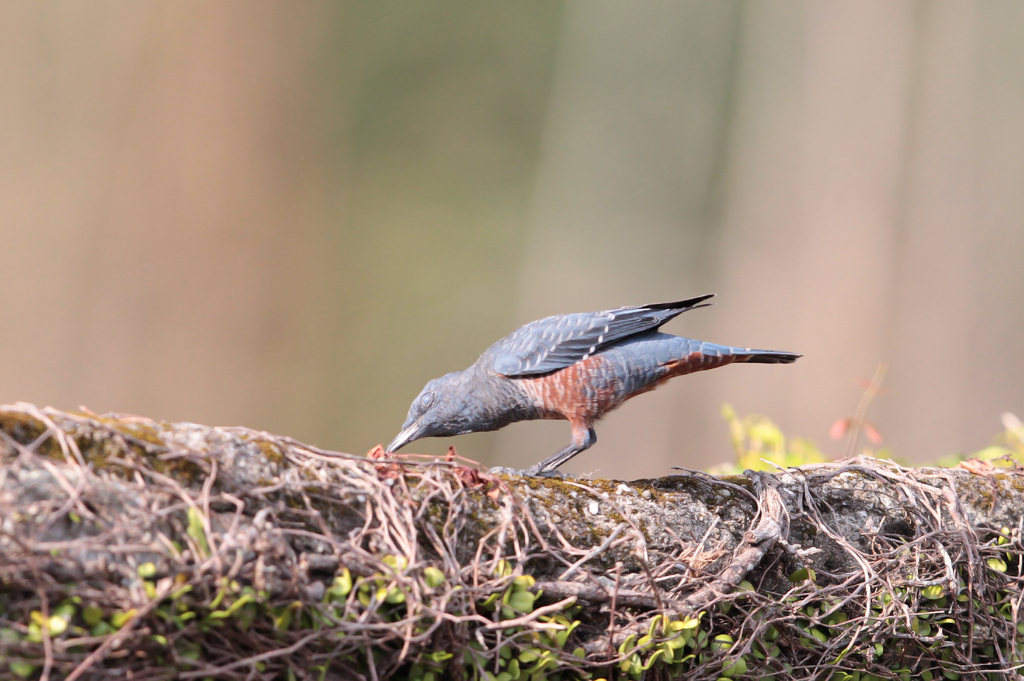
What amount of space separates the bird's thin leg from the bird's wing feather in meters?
0.24

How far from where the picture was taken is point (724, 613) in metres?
1.49

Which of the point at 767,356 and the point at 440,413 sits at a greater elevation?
the point at 767,356

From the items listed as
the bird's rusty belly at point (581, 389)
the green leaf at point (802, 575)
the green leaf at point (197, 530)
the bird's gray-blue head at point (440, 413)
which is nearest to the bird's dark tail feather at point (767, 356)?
the bird's rusty belly at point (581, 389)

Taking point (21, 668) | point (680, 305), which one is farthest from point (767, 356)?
point (21, 668)

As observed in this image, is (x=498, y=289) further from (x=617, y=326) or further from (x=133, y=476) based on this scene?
(x=133, y=476)

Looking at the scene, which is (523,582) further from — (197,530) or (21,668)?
(21,668)

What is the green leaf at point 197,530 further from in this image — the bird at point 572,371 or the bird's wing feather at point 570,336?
the bird's wing feather at point 570,336

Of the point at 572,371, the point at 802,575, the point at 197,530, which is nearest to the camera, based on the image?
the point at 197,530

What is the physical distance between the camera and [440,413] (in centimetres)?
224

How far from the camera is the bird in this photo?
2.18 m

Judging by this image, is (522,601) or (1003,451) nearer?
(522,601)

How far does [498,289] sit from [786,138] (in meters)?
3.38

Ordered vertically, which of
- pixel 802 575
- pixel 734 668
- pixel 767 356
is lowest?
pixel 734 668

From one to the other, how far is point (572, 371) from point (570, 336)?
0.12 m
